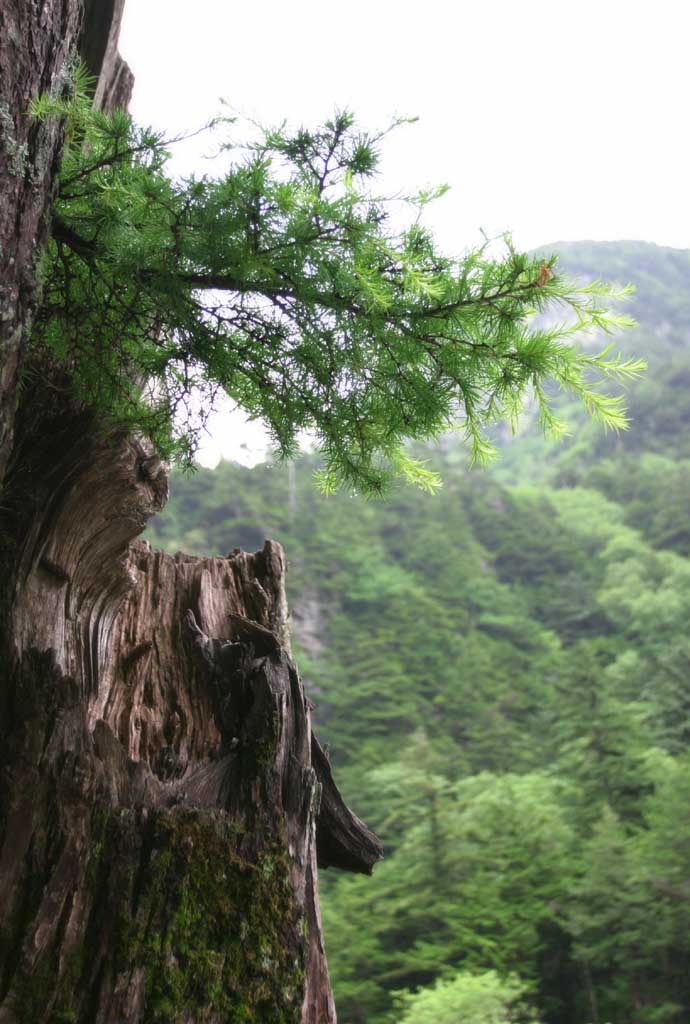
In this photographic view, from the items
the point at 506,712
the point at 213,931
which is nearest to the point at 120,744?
the point at 213,931

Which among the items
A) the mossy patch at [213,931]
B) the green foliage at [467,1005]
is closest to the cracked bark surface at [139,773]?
the mossy patch at [213,931]

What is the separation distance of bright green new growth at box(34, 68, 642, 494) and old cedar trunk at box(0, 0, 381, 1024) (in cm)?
20

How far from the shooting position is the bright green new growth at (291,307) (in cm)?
226

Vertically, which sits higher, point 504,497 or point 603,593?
point 504,497

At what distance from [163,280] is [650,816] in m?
19.5

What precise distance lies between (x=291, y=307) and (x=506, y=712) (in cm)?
3570

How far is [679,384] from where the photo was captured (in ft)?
247

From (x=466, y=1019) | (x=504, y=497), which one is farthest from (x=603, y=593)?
(x=466, y=1019)

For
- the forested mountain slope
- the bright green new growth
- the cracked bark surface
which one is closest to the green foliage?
the forested mountain slope

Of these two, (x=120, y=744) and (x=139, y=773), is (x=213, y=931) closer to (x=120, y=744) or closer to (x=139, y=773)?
(x=139, y=773)

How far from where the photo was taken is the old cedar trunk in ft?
6.82

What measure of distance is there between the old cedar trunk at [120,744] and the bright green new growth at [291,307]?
0.64 feet

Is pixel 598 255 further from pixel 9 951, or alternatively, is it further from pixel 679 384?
pixel 9 951

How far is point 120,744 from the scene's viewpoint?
241cm
